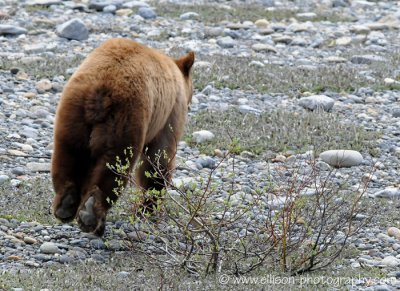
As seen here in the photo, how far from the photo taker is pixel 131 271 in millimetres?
6934

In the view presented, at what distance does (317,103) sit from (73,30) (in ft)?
15.9

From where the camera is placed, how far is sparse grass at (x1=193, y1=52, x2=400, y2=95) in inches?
541

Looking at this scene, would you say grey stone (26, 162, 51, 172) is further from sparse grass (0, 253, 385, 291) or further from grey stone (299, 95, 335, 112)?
grey stone (299, 95, 335, 112)

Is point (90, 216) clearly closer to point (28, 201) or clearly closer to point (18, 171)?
point (28, 201)

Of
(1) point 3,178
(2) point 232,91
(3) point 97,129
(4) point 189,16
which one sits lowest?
(4) point 189,16

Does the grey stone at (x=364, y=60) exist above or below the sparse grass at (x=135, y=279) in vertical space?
below

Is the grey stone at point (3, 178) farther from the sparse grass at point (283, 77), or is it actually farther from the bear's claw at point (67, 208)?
the sparse grass at point (283, 77)

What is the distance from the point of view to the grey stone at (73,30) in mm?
15695

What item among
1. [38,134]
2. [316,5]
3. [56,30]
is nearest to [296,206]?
[38,134]

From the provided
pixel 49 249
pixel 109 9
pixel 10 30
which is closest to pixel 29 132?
pixel 49 249

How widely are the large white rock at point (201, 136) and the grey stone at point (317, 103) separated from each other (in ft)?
7.04

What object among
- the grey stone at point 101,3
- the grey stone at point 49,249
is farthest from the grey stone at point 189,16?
the grey stone at point 49,249

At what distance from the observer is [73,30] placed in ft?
51.6

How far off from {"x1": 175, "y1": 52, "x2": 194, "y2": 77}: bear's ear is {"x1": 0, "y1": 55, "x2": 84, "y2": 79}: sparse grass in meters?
4.06
